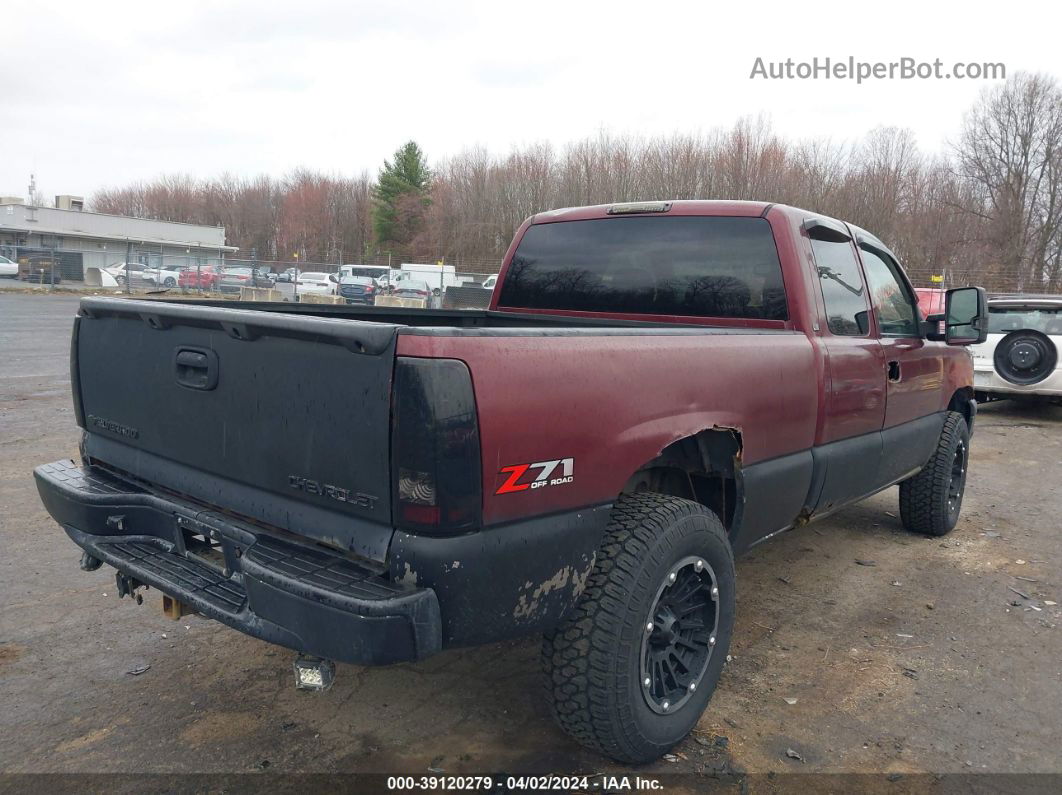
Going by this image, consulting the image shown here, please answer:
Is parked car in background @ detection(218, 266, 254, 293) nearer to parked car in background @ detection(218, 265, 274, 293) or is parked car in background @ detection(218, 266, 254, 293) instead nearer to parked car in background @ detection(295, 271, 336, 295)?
parked car in background @ detection(218, 265, 274, 293)

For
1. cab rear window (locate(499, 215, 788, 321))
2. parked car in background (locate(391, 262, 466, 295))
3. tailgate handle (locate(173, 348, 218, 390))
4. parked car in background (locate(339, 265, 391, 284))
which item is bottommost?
tailgate handle (locate(173, 348, 218, 390))

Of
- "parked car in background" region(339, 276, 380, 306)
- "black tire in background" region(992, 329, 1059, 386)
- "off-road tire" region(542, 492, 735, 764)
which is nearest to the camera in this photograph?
"off-road tire" region(542, 492, 735, 764)

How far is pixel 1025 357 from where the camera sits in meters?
9.93

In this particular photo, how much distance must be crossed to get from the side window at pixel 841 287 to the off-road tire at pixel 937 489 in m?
1.61

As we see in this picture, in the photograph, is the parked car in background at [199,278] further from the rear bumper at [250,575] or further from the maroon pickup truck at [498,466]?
the rear bumper at [250,575]

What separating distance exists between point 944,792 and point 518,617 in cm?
160

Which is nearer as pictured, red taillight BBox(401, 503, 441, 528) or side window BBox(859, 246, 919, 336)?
red taillight BBox(401, 503, 441, 528)

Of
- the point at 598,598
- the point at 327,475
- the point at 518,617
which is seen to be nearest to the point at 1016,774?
the point at 598,598

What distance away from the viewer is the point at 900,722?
9.86 feet

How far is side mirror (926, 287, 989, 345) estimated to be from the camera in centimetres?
456

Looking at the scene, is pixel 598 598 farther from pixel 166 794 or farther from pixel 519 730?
pixel 166 794

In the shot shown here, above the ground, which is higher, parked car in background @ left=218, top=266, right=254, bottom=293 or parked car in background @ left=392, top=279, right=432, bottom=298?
parked car in background @ left=218, top=266, right=254, bottom=293

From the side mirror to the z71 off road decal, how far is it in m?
3.37

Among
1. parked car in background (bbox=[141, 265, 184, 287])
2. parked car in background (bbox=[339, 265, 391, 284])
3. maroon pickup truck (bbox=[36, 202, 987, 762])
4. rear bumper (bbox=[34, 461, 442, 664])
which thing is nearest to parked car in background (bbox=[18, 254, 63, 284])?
parked car in background (bbox=[141, 265, 184, 287])
